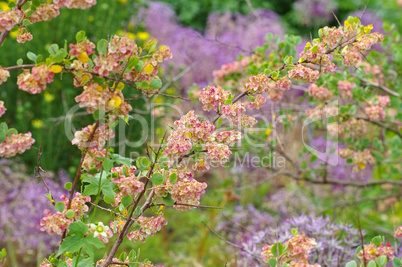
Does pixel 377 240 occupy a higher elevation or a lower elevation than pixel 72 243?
higher

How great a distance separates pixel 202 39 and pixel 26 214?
2921mm

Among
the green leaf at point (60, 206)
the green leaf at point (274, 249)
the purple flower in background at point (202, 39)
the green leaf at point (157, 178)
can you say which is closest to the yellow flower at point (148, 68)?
the green leaf at point (157, 178)

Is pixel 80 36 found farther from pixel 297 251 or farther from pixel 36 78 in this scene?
pixel 297 251

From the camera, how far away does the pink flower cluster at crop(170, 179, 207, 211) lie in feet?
3.03

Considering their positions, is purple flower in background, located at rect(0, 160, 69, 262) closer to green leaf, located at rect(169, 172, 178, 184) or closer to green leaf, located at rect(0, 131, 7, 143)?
green leaf, located at rect(0, 131, 7, 143)

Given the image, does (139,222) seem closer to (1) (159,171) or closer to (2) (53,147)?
(1) (159,171)

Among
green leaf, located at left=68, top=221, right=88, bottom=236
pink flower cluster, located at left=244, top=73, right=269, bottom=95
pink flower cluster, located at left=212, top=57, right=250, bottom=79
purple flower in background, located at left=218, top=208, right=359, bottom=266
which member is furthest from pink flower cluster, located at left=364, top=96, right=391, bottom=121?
green leaf, located at left=68, top=221, right=88, bottom=236

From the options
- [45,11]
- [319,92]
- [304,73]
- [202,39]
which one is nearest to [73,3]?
[45,11]

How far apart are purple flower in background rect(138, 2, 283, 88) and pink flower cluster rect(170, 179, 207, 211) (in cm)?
385

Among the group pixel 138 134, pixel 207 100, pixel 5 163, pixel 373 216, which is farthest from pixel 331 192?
pixel 207 100

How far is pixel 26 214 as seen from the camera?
100 inches

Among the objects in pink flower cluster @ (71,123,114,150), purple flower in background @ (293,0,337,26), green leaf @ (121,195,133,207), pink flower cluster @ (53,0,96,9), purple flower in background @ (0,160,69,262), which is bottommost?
purple flower in background @ (0,160,69,262)

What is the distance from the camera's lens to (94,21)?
373 cm

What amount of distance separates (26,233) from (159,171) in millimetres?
1887
